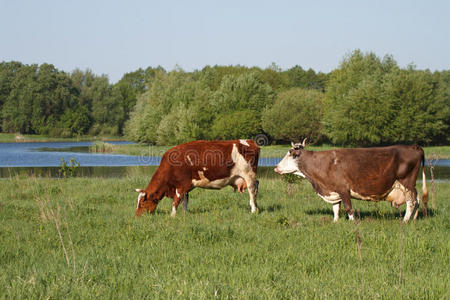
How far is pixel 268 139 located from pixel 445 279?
6907cm

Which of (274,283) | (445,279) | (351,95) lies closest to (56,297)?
(274,283)

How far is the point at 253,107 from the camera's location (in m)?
71.4

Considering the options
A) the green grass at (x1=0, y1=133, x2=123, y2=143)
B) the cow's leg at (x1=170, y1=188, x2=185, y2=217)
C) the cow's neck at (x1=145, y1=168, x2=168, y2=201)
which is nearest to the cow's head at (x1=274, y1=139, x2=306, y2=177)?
the cow's leg at (x1=170, y1=188, x2=185, y2=217)

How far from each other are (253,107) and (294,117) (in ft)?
27.9

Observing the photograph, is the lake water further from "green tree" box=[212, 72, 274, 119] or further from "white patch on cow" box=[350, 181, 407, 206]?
"green tree" box=[212, 72, 274, 119]

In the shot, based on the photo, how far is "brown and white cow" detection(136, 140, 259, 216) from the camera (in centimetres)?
1140

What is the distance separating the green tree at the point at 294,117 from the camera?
6500 cm

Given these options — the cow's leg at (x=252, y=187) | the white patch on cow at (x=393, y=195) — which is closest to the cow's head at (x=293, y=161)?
the cow's leg at (x=252, y=187)

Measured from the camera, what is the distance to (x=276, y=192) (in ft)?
50.7

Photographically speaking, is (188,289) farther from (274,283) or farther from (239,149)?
(239,149)

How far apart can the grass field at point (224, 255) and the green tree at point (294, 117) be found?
53.3 meters

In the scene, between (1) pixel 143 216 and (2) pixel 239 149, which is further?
(2) pixel 239 149

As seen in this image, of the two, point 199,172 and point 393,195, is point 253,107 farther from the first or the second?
point 393,195

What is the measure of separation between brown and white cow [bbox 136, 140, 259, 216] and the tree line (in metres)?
47.0
